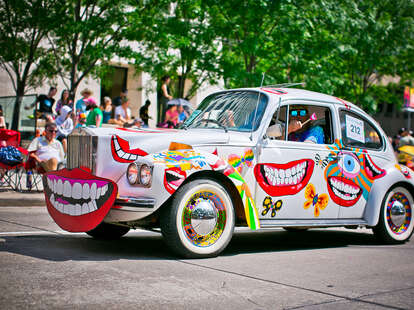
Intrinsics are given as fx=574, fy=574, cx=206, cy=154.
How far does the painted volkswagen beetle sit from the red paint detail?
1cm

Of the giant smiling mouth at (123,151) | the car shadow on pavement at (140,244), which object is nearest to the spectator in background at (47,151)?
the car shadow on pavement at (140,244)

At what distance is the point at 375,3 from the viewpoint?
21.2 metres

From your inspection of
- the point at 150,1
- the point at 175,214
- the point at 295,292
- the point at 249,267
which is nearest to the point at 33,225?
the point at 175,214

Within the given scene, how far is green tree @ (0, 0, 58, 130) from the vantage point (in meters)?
17.4

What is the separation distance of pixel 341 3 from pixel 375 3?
13.8 ft

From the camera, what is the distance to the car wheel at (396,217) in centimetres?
767

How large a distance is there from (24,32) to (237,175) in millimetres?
14808

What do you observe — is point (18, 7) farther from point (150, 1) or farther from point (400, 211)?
point (400, 211)

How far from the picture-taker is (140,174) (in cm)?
560

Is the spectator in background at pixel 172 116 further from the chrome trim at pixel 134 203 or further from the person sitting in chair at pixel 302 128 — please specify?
the chrome trim at pixel 134 203

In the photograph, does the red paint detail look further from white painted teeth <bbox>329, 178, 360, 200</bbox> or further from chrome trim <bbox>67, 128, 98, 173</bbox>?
white painted teeth <bbox>329, 178, 360, 200</bbox>

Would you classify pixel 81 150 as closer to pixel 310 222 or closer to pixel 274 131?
pixel 274 131

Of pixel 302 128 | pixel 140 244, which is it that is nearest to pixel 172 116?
pixel 302 128

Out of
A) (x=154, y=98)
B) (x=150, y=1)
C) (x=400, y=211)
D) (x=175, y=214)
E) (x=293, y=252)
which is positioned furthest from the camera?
(x=154, y=98)
